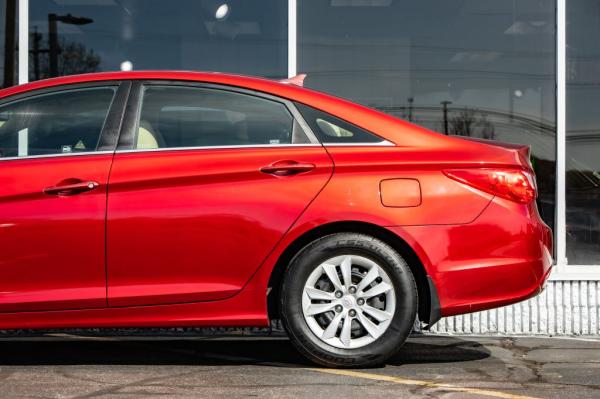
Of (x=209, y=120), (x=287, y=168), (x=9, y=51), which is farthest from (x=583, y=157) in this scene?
(x=9, y=51)

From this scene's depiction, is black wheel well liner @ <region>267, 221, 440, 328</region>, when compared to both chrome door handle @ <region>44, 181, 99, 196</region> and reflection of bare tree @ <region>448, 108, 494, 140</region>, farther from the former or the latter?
reflection of bare tree @ <region>448, 108, 494, 140</region>

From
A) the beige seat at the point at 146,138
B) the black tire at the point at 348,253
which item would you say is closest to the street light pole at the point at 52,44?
the beige seat at the point at 146,138

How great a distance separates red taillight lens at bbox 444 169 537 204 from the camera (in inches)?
219

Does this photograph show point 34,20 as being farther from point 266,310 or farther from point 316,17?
point 266,310

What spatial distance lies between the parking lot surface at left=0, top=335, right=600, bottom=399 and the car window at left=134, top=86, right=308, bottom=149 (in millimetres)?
1211

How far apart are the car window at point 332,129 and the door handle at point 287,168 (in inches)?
8.0

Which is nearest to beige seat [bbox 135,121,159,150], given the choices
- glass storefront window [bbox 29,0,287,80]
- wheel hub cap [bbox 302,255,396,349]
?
wheel hub cap [bbox 302,255,396,349]

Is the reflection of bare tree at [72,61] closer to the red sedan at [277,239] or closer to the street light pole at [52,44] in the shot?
the street light pole at [52,44]

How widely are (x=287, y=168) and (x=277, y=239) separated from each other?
Result: 0.37 m

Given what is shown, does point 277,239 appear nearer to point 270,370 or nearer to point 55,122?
point 270,370

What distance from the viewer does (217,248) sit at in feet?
18.1

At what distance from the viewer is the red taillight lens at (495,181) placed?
18.3 ft

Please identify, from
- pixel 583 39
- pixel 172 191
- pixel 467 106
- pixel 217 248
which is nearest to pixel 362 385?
pixel 217 248

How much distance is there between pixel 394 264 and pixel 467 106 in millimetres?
3068
